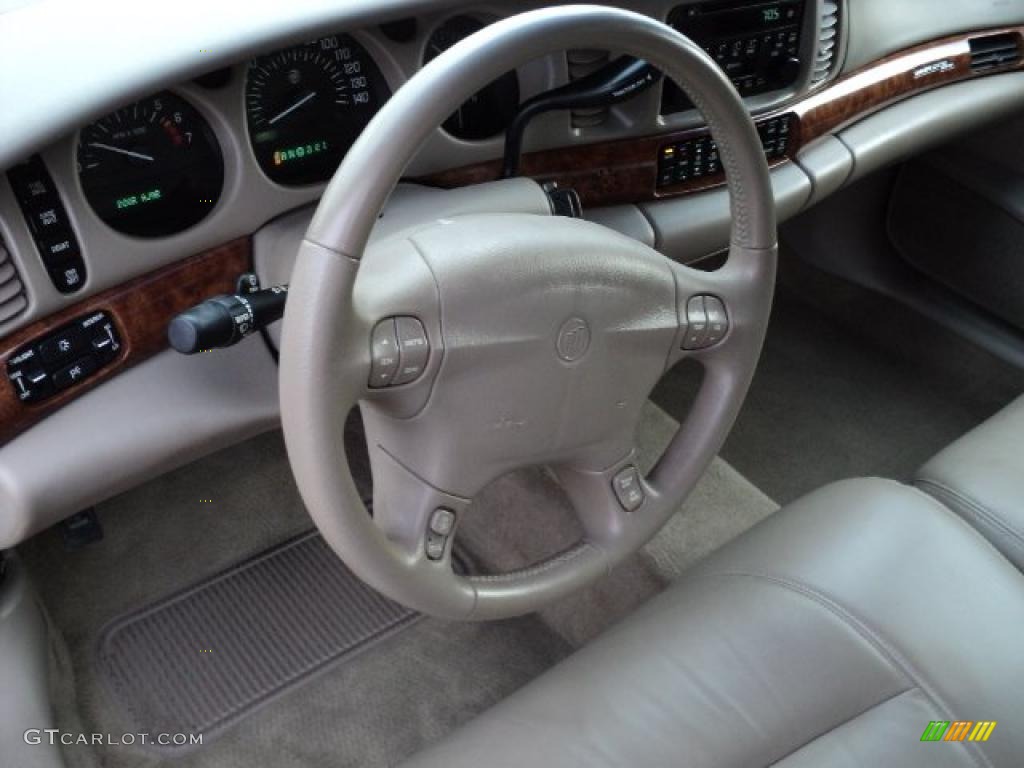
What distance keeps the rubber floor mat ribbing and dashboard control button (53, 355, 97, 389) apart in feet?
2.03

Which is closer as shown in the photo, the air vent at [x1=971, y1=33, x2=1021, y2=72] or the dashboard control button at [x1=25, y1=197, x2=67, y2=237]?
the dashboard control button at [x1=25, y1=197, x2=67, y2=237]

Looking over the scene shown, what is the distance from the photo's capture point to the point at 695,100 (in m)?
0.93

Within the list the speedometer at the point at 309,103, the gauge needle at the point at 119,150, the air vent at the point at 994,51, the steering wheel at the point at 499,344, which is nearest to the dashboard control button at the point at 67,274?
the gauge needle at the point at 119,150

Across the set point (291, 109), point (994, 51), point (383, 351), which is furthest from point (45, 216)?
point (994, 51)

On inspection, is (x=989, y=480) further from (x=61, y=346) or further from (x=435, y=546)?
(x=61, y=346)

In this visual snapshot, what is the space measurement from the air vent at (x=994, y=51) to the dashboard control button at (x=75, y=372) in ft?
5.28

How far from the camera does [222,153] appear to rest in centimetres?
114

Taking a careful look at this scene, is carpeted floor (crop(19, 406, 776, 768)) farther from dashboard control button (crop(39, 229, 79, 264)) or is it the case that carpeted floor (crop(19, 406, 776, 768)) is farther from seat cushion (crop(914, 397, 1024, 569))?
dashboard control button (crop(39, 229, 79, 264))

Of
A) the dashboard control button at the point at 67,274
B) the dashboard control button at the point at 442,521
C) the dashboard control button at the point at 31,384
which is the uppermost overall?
the dashboard control button at the point at 67,274

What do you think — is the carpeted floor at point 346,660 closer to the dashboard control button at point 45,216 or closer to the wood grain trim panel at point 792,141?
the wood grain trim panel at point 792,141

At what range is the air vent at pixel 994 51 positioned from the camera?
195 cm

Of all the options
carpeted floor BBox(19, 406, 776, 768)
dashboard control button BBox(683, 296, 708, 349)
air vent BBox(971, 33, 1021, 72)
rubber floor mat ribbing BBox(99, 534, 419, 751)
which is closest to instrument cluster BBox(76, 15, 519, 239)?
dashboard control button BBox(683, 296, 708, 349)

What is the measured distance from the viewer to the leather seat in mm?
936

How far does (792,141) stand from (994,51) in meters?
0.58
